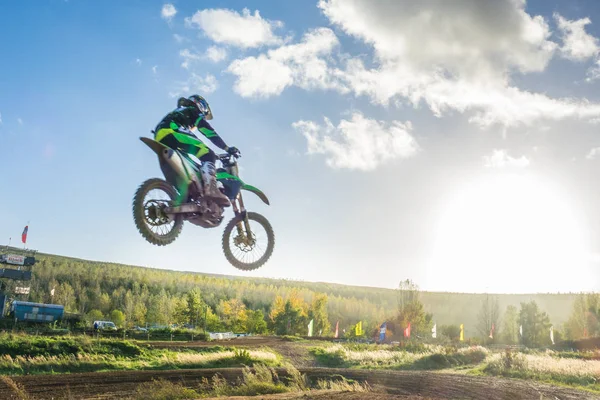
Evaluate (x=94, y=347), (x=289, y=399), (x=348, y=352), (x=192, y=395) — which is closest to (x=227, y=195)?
(x=289, y=399)

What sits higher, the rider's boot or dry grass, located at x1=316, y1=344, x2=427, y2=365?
the rider's boot

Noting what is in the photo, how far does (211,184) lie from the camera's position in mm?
7191

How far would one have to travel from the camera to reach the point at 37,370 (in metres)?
32.7

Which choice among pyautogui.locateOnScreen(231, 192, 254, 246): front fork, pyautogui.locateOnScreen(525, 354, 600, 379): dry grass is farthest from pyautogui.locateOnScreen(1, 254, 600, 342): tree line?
pyautogui.locateOnScreen(231, 192, 254, 246): front fork

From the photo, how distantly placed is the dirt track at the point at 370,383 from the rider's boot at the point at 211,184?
49.3 feet

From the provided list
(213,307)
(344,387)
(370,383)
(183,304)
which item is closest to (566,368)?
(370,383)

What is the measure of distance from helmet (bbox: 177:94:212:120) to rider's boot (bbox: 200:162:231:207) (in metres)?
0.73

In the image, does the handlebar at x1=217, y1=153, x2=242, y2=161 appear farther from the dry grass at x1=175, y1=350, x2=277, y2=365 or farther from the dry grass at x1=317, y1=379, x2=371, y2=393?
the dry grass at x1=175, y1=350, x2=277, y2=365

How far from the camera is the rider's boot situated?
7.10 metres

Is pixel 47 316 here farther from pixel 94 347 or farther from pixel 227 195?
pixel 227 195

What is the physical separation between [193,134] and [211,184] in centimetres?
77

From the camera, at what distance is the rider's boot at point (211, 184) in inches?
280

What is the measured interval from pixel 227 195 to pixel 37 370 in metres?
32.0

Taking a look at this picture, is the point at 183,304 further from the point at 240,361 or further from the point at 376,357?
the point at 240,361
